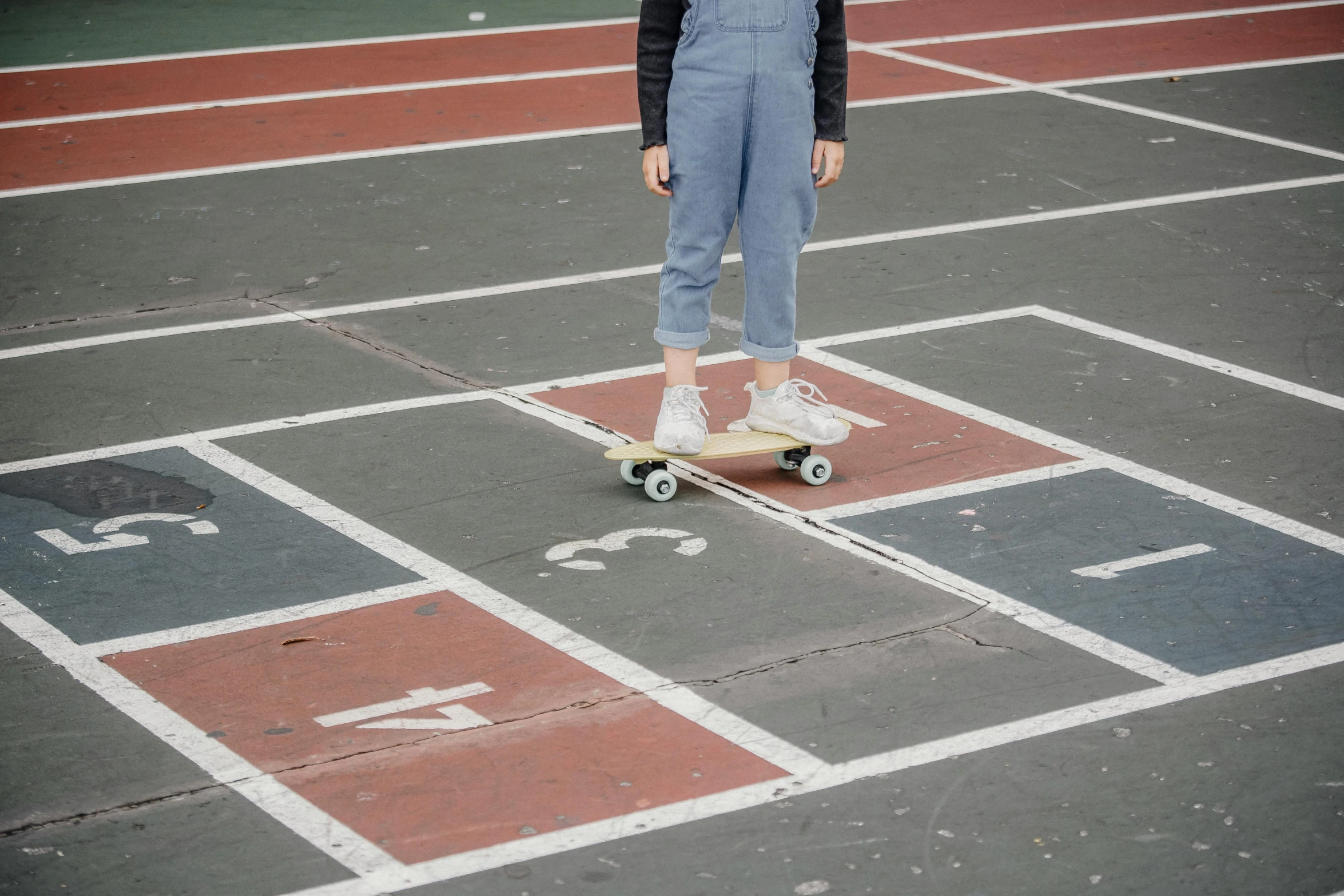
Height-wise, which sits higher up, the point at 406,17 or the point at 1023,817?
the point at 406,17

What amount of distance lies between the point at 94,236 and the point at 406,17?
7215 mm

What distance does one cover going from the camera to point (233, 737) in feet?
14.5

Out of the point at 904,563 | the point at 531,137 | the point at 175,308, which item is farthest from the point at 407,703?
the point at 531,137

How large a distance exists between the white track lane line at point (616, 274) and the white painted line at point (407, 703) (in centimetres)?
383

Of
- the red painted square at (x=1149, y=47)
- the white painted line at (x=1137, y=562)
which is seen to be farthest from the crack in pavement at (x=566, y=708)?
the red painted square at (x=1149, y=47)

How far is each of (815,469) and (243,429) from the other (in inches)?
92.2

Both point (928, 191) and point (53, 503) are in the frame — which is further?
point (928, 191)

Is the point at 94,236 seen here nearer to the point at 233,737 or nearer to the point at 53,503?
the point at 53,503

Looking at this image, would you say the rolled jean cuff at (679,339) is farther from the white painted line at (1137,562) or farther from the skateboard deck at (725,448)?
the white painted line at (1137,562)

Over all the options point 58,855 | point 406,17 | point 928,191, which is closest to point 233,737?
point 58,855

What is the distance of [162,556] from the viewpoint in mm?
5555

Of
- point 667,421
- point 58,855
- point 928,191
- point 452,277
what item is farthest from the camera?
point 928,191

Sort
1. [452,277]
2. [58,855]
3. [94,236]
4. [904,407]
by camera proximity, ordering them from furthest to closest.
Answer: [94,236]
[452,277]
[904,407]
[58,855]

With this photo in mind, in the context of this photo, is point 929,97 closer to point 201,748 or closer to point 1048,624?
point 1048,624
